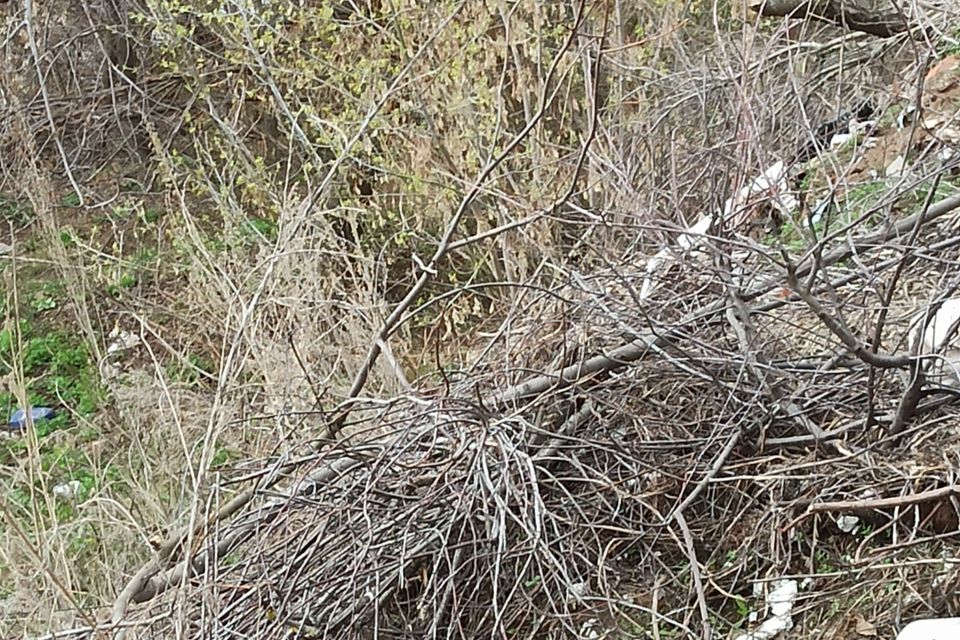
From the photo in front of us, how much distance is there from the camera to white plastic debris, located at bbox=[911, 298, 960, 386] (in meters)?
1.89

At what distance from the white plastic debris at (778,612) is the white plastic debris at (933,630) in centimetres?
29

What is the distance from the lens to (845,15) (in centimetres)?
Result: 385

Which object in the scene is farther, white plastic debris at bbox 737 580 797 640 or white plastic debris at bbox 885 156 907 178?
white plastic debris at bbox 885 156 907 178

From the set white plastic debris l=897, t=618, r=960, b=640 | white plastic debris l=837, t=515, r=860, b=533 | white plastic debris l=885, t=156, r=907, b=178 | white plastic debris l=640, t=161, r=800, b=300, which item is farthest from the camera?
white plastic debris l=885, t=156, r=907, b=178

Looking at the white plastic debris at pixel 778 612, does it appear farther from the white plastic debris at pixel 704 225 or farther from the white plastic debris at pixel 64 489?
the white plastic debris at pixel 64 489

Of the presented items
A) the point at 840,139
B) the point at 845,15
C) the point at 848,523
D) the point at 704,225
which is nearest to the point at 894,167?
the point at 840,139

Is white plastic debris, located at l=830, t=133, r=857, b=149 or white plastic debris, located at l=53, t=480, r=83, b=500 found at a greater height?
white plastic debris, located at l=830, t=133, r=857, b=149

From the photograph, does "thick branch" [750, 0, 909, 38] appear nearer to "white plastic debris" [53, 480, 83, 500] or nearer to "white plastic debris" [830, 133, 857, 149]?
"white plastic debris" [830, 133, 857, 149]

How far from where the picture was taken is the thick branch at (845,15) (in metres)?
3.71

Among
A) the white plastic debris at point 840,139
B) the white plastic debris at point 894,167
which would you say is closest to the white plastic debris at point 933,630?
the white plastic debris at point 894,167

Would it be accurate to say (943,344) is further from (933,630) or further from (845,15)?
(845,15)

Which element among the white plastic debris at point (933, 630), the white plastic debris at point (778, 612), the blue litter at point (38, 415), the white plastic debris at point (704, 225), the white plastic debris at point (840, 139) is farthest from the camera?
the blue litter at point (38, 415)

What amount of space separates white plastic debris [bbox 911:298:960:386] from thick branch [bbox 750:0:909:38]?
1.98 m

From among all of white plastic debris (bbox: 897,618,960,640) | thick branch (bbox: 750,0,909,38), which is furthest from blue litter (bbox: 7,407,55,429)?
white plastic debris (bbox: 897,618,960,640)
